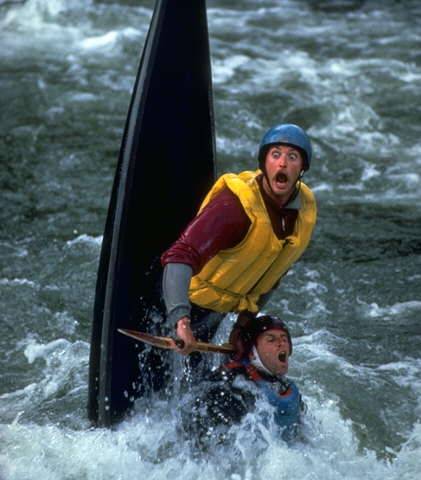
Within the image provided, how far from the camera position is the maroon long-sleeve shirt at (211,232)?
14.0ft

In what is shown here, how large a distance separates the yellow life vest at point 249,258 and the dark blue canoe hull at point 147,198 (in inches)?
14.8

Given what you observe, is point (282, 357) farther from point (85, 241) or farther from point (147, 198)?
point (85, 241)

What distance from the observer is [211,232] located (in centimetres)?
428

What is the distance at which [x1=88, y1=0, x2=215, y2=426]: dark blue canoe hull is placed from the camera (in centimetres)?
490

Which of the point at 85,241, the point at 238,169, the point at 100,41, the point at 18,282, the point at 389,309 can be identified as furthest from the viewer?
the point at 100,41


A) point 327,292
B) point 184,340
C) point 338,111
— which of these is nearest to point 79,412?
point 184,340

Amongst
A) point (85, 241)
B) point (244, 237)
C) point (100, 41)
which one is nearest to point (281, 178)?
point (244, 237)

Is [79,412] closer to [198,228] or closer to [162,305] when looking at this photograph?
[162,305]

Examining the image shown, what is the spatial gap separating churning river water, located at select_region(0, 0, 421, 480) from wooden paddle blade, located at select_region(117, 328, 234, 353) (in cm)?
40

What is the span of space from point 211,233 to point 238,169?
4.34 m

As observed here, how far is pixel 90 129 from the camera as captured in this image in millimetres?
9258

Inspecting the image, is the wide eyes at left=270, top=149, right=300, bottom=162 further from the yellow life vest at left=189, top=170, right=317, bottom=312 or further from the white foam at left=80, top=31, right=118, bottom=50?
the white foam at left=80, top=31, right=118, bottom=50

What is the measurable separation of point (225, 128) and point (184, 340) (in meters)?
5.26

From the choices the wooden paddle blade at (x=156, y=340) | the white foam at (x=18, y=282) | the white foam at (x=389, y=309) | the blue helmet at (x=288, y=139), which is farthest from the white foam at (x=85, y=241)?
the blue helmet at (x=288, y=139)
